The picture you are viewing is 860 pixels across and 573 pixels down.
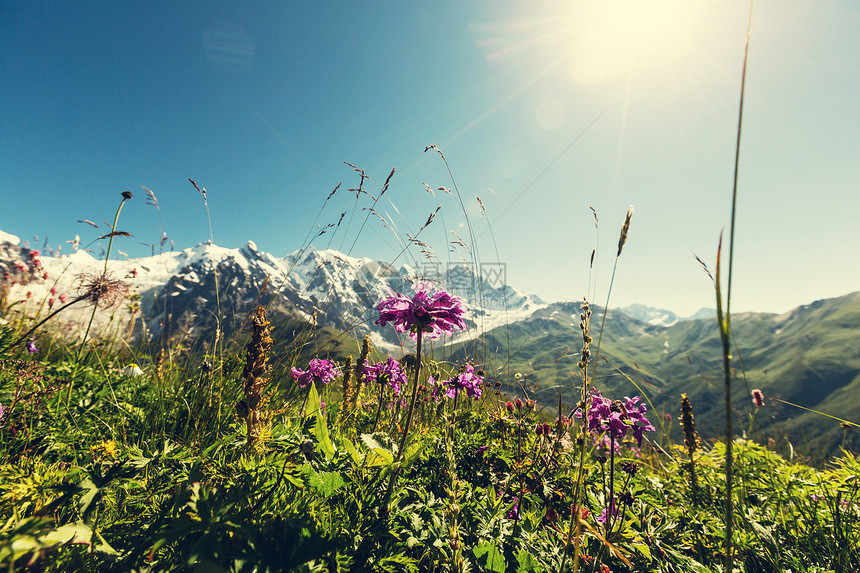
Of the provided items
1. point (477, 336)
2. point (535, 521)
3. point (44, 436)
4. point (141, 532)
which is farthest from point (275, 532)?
point (477, 336)

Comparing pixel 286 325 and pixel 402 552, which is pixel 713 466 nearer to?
pixel 402 552

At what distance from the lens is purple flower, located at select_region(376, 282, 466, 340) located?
258cm

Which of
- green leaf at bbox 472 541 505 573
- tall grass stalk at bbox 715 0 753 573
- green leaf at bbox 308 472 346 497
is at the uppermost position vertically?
tall grass stalk at bbox 715 0 753 573

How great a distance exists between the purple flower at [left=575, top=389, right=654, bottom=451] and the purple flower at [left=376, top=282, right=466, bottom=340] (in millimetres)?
1414

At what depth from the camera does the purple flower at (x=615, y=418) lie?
2.89 metres

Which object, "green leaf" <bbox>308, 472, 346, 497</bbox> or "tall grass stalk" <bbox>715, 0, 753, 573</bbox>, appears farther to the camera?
"green leaf" <bbox>308, 472, 346, 497</bbox>

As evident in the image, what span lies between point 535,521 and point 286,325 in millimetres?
4749

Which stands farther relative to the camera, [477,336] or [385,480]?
[477,336]

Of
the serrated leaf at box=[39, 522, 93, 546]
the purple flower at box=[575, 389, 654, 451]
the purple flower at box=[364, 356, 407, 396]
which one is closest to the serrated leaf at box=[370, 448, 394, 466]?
the serrated leaf at box=[39, 522, 93, 546]

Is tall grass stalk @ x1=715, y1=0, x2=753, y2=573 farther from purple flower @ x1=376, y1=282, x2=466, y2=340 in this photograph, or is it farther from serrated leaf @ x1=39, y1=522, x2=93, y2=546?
serrated leaf @ x1=39, y1=522, x2=93, y2=546

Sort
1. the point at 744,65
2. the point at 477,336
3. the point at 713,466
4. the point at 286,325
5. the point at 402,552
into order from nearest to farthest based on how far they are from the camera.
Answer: the point at 744,65 < the point at 402,552 < the point at 713,466 < the point at 286,325 < the point at 477,336

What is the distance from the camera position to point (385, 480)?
219 cm

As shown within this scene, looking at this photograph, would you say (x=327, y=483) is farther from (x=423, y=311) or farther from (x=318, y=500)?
(x=423, y=311)

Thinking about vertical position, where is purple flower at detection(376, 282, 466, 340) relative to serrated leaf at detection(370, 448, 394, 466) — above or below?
above
